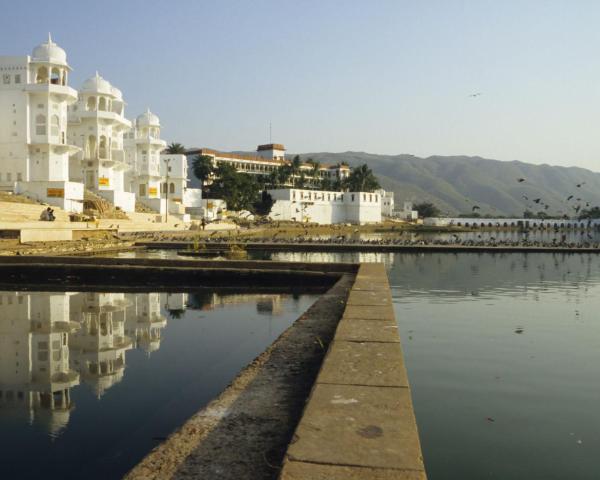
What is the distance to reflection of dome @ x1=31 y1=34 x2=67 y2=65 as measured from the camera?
168ft

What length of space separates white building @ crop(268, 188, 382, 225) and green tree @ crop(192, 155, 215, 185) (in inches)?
449

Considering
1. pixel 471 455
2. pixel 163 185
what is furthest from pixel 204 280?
pixel 163 185

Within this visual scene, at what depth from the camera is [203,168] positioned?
87.8 m

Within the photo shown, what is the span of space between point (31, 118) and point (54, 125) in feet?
6.59

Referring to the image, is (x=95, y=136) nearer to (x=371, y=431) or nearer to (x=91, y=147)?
(x=91, y=147)

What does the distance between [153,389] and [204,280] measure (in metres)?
10.8

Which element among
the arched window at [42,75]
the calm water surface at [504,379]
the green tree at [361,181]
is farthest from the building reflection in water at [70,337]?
the green tree at [361,181]

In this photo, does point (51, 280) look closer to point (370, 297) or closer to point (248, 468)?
point (370, 297)

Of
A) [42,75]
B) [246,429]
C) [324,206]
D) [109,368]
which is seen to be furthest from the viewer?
[324,206]

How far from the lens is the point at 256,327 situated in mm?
12109

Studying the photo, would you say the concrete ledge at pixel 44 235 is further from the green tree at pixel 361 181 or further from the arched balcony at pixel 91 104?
the green tree at pixel 361 181

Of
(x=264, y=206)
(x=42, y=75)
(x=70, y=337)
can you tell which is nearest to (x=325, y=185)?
(x=264, y=206)

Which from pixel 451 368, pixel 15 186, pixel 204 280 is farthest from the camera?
pixel 15 186

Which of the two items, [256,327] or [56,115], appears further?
[56,115]
